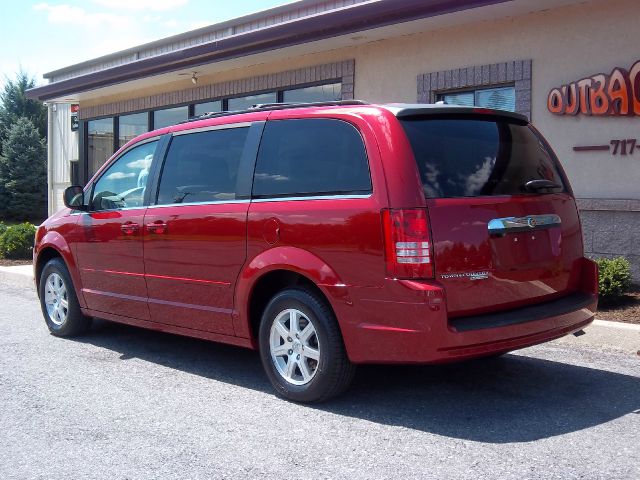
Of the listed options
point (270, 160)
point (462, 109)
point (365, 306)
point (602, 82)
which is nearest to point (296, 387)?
point (365, 306)

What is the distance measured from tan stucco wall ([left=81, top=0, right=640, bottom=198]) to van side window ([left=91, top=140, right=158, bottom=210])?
16.9 feet

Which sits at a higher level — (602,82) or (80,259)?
(602,82)

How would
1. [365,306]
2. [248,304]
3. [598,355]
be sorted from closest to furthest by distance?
1. [365,306]
2. [248,304]
3. [598,355]

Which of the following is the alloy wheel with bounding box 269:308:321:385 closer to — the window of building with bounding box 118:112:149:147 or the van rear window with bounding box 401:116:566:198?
the van rear window with bounding box 401:116:566:198

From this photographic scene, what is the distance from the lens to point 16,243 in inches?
544

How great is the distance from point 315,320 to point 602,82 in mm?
5644

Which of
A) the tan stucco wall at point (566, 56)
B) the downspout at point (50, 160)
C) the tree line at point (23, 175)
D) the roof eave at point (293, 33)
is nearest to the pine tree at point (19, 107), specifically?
the tree line at point (23, 175)

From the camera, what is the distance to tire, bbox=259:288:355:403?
450cm

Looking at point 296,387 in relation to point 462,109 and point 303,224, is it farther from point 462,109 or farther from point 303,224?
point 462,109

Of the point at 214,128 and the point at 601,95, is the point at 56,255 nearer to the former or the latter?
the point at 214,128

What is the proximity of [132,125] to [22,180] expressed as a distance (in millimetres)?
11249

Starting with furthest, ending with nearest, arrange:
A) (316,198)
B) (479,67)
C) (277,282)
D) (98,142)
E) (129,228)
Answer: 1. (98,142)
2. (479,67)
3. (129,228)
4. (277,282)
5. (316,198)

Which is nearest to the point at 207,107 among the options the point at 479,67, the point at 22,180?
the point at 479,67

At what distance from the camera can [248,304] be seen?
5.01 meters
